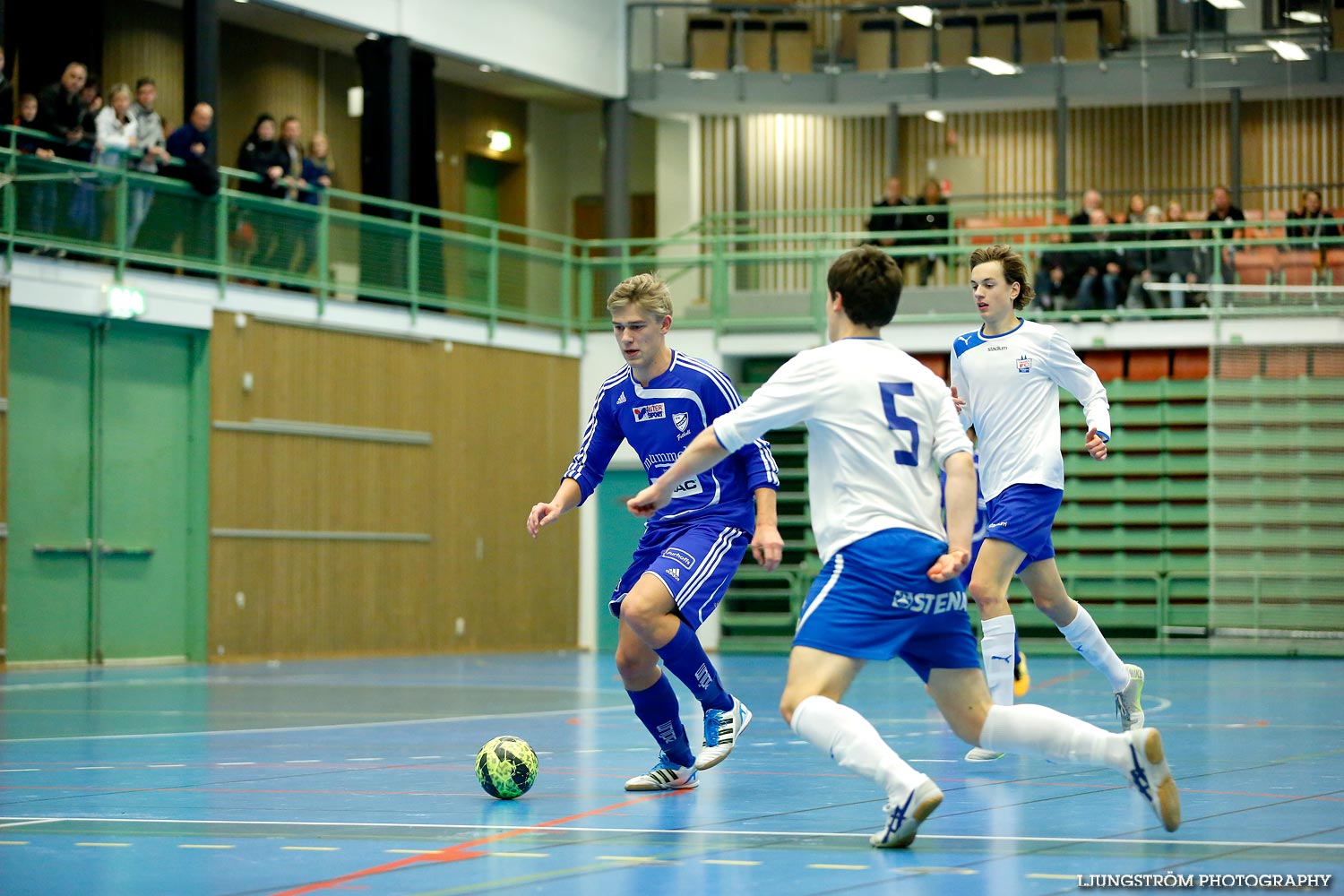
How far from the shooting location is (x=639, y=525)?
26312 millimetres

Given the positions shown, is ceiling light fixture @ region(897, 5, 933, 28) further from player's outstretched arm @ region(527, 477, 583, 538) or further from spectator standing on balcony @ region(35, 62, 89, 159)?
player's outstretched arm @ region(527, 477, 583, 538)

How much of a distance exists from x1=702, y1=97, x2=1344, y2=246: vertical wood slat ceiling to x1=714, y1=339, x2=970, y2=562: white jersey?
24527 millimetres

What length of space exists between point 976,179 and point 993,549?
75.8 ft

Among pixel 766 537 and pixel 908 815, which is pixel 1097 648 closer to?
pixel 766 537

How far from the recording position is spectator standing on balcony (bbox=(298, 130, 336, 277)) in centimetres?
2119

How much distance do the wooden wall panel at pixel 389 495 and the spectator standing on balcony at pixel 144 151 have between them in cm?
191

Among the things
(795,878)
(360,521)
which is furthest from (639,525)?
(795,878)

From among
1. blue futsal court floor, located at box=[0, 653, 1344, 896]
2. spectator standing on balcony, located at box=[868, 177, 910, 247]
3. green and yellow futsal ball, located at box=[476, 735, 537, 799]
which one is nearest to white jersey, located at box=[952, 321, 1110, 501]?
blue futsal court floor, located at box=[0, 653, 1344, 896]

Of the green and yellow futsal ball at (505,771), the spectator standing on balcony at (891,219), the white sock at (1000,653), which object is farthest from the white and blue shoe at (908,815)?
the spectator standing on balcony at (891,219)

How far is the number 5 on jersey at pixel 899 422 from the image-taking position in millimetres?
5594

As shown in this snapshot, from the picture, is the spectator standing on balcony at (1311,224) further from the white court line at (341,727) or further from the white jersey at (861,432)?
the white jersey at (861,432)

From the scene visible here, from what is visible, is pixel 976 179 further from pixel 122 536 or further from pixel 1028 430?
pixel 1028 430

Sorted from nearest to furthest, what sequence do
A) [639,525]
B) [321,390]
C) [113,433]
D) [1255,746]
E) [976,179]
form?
[1255,746] → [113,433] → [321,390] → [639,525] → [976,179]

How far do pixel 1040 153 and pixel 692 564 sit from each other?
2537 cm
